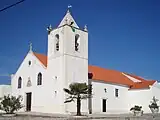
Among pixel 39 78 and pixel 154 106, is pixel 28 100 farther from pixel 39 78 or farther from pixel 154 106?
pixel 154 106

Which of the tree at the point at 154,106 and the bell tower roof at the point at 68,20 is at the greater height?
the bell tower roof at the point at 68,20

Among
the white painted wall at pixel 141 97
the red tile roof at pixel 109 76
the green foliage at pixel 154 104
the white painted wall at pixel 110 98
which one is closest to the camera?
the white painted wall at pixel 110 98

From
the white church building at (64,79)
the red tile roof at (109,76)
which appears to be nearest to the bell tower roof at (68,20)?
the white church building at (64,79)

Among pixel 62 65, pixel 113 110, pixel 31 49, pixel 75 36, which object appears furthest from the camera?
pixel 113 110

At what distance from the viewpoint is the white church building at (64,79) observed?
3959 centimetres

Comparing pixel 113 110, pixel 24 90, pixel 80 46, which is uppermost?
pixel 80 46

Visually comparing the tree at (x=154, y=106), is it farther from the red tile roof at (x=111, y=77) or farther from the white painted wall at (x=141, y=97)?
the red tile roof at (x=111, y=77)

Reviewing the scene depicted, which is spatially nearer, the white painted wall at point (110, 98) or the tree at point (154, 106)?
the white painted wall at point (110, 98)

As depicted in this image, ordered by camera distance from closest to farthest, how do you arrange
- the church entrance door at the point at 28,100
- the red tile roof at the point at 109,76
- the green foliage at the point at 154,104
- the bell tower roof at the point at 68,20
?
the bell tower roof at the point at 68,20 → the church entrance door at the point at 28,100 → the green foliage at the point at 154,104 → the red tile roof at the point at 109,76

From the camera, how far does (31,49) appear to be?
45719 mm

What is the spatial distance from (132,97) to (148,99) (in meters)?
3.71

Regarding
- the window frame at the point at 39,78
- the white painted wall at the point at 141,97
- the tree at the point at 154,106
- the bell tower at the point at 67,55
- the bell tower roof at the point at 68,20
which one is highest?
the bell tower roof at the point at 68,20

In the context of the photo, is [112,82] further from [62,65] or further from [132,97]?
[62,65]

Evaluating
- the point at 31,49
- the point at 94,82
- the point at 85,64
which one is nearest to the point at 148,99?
the point at 94,82
